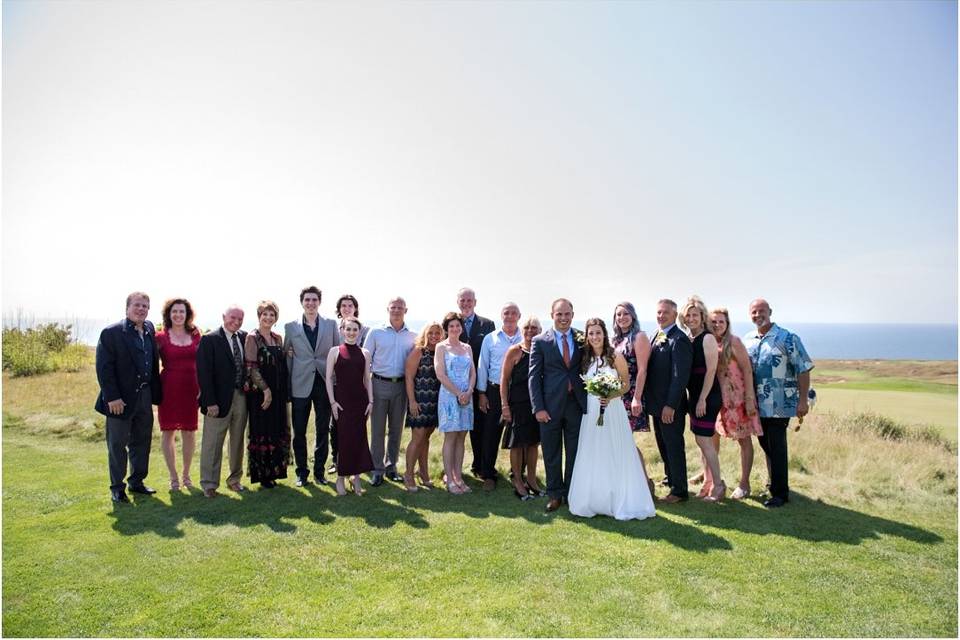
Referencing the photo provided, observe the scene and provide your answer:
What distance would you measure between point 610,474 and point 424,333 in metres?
2.82

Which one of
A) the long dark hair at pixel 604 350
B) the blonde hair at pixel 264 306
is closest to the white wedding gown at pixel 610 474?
the long dark hair at pixel 604 350

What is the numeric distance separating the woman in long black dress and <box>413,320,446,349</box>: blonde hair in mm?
1737

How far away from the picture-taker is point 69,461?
8.76m

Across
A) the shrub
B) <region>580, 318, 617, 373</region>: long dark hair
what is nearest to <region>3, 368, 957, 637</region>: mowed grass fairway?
<region>580, 318, 617, 373</region>: long dark hair

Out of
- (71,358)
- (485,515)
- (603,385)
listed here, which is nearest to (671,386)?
(603,385)

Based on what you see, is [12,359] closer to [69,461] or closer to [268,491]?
[69,461]

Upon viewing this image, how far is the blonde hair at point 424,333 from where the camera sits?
7152 mm

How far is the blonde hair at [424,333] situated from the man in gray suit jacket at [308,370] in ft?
4.02

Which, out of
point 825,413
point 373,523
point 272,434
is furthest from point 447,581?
point 825,413

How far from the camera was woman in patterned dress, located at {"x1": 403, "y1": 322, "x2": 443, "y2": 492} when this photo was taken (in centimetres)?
716

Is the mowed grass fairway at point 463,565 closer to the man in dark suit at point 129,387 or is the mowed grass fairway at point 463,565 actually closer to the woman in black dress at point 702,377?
the man in dark suit at point 129,387

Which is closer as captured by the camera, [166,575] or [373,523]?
[166,575]

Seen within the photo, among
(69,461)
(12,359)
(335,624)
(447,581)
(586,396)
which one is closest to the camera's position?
(335,624)

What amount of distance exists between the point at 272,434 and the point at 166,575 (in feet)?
8.25
